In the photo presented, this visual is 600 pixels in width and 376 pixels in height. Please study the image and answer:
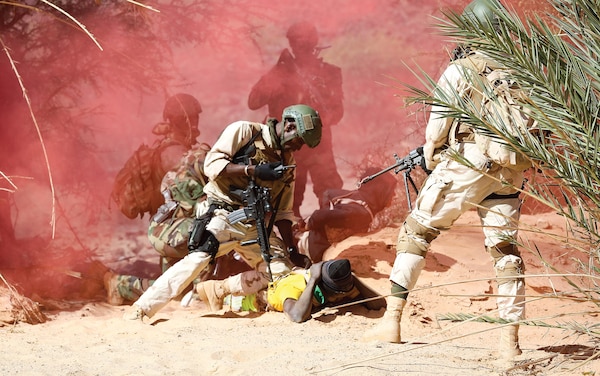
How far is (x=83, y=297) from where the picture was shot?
693 centimetres

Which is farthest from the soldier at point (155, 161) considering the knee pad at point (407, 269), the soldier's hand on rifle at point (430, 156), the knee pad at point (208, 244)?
A: the knee pad at point (407, 269)

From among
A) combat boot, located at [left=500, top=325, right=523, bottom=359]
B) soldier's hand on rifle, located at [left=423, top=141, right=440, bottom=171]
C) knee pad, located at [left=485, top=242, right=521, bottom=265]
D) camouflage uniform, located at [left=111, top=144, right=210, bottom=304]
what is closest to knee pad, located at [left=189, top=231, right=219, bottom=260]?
camouflage uniform, located at [left=111, top=144, right=210, bottom=304]

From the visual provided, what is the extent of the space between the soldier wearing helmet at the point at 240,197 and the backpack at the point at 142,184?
1.62 metres

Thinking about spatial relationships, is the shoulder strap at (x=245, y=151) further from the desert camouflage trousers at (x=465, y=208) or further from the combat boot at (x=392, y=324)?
the combat boot at (x=392, y=324)

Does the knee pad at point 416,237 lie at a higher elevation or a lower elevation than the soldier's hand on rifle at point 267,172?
lower

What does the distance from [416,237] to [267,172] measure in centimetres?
147

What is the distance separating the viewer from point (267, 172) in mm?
5527

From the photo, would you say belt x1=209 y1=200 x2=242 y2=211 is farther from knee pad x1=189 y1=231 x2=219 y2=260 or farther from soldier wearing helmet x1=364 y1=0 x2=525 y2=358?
soldier wearing helmet x1=364 y1=0 x2=525 y2=358

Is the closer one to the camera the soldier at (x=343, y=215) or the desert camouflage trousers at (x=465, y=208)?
the desert camouflage trousers at (x=465, y=208)

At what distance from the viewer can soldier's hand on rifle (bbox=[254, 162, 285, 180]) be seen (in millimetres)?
5527

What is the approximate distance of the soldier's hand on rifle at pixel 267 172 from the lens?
218 inches

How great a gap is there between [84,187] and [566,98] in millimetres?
6326

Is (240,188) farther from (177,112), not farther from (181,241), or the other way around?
(177,112)

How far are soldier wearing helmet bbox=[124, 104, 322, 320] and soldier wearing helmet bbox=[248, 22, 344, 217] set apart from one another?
2.15 metres
